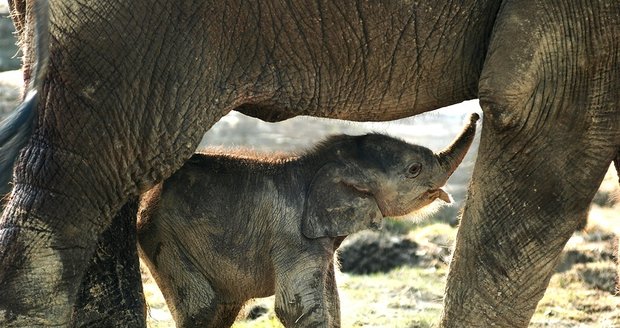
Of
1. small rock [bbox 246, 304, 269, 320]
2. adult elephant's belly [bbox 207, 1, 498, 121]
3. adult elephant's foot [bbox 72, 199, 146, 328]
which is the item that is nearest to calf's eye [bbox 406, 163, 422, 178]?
adult elephant's belly [bbox 207, 1, 498, 121]

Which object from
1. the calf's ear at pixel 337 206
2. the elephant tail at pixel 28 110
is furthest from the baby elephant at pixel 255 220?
the elephant tail at pixel 28 110

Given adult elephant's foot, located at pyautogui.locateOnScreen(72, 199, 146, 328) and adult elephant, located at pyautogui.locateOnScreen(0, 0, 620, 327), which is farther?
adult elephant's foot, located at pyautogui.locateOnScreen(72, 199, 146, 328)

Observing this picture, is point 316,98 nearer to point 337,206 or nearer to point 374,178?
point 337,206

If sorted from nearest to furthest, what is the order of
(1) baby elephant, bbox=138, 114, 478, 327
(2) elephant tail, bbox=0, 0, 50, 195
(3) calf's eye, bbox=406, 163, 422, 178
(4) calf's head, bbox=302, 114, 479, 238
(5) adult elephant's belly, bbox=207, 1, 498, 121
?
(2) elephant tail, bbox=0, 0, 50, 195 → (5) adult elephant's belly, bbox=207, 1, 498, 121 → (1) baby elephant, bbox=138, 114, 478, 327 → (4) calf's head, bbox=302, 114, 479, 238 → (3) calf's eye, bbox=406, 163, 422, 178

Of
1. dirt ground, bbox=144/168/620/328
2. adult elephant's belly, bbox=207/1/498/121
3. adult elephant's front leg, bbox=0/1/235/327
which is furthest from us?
dirt ground, bbox=144/168/620/328

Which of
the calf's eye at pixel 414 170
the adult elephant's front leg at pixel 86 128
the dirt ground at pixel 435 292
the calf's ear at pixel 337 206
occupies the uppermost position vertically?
the adult elephant's front leg at pixel 86 128

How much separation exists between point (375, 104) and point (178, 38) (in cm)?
95

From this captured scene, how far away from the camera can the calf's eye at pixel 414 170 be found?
291 inches

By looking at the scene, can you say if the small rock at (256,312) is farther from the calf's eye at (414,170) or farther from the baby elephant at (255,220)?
the calf's eye at (414,170)

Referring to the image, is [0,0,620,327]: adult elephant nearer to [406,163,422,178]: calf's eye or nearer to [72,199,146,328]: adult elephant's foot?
[72,199,146,328]: adult elephant's foot

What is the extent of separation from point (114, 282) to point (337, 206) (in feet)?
3.90

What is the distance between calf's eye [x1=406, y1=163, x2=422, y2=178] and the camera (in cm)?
739

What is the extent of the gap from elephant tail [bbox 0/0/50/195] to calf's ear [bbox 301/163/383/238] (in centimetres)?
181

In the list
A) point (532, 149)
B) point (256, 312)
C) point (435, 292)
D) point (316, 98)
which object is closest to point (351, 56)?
point (316, 98)
